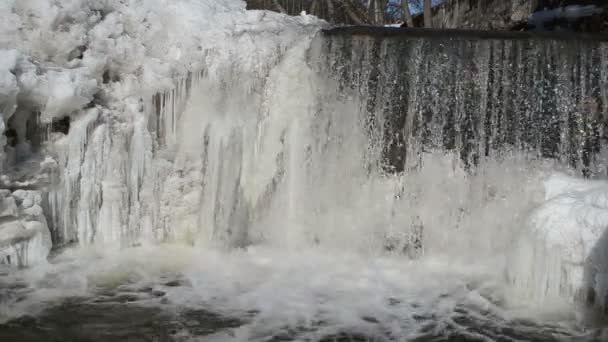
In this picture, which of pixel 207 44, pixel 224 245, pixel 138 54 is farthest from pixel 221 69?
pixel 224 245

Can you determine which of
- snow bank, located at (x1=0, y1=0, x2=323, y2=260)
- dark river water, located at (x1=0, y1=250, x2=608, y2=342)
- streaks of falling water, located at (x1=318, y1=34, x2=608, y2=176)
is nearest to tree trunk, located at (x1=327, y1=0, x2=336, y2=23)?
snow bank, located at (x1=0, y1=0, x2=323, y2=260)

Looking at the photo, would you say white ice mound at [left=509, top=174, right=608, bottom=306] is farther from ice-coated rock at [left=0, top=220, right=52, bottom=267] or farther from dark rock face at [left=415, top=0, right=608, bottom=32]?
dark rock face at [left=415, top=0, right=608, bottom=32]

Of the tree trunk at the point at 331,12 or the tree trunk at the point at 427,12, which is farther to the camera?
the tree trunk at the point at 331,12

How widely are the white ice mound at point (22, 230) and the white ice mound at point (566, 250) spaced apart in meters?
4.08

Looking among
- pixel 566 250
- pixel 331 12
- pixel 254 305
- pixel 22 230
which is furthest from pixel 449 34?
pixel 331 12

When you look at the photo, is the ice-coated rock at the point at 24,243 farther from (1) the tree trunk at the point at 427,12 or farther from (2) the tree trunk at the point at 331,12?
(2) the tree trunk at the point at 331,12

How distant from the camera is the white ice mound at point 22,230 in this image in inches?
195

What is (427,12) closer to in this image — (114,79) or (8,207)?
(114,79)

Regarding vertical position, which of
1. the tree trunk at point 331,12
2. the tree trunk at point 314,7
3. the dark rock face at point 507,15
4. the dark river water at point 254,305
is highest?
the tree trunk at point 314,7

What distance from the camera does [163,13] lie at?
632 centimetres

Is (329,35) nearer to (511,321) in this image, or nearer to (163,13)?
(163,13)

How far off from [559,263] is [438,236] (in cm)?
133

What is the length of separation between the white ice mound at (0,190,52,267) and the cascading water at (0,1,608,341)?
15cm

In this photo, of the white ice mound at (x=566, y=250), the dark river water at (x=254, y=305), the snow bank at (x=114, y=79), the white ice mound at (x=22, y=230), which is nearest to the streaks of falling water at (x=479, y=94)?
the white ice mound at (x=566, y=250)
